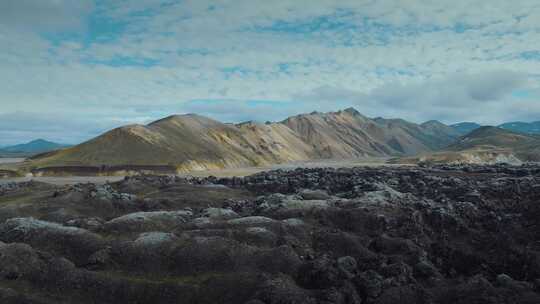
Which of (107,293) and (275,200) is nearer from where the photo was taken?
(107,293)

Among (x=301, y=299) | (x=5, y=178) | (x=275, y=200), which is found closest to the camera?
(x=301, y=299)

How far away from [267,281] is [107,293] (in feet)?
48.2

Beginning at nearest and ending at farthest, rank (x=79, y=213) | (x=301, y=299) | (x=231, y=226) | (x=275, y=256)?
(x=301, y=299) < (x=275, y=256) < (x=231, y=226) < (x=79, y=213)

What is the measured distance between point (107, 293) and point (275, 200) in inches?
1745

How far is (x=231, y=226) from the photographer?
196 ft

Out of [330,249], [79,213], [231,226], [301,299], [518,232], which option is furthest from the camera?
[79,213]

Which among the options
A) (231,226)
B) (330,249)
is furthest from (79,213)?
(330,249)

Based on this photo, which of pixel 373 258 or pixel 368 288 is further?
pixel 373 258

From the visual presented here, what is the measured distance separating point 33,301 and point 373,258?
33884 mm

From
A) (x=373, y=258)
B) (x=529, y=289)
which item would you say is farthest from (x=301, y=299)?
(x=529, y=289)

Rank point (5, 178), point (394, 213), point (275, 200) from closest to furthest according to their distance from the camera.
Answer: point (394, 213) < point (275, 200) < point (5, 178)

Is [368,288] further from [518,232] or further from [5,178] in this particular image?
[5,178]

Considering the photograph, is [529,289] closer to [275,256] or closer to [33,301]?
[275,256]

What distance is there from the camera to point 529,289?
38719 mm
